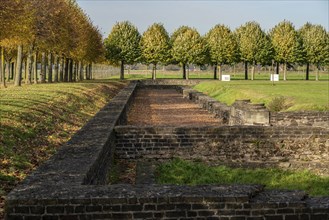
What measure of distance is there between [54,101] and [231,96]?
1630 centimetres

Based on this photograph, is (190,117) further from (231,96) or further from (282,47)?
(282,47)

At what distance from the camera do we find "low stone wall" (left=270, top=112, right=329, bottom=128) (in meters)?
17.1

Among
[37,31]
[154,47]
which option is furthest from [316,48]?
[37,31]

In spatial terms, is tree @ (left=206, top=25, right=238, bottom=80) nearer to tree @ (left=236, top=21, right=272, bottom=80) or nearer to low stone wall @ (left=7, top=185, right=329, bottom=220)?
tree @ (left=236, top=21, right=272, bottom=80)

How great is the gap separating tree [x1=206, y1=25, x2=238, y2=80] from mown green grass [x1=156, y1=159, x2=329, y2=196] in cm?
6703

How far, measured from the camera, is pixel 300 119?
17.4m

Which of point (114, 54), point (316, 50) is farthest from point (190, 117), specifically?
point (316, 50)

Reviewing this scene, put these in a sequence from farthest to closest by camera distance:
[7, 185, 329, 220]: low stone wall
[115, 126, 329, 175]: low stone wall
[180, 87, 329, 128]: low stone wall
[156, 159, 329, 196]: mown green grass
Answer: [180, 87, 329, 128]: low stone wall < [115, 126, 329, 175]: low stone wall < [156, 159, 329, 196]: mown green grass < [7, 185, 329, 220]: low stone wall

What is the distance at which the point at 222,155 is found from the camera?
12.7m

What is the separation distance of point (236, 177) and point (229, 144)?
53.0 inches

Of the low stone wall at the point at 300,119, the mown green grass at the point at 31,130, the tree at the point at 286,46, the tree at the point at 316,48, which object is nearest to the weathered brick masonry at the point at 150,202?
the mown green grass at the point at 31,130

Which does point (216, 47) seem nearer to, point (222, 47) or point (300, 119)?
point (222, 47)

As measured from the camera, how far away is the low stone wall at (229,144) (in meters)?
12.7

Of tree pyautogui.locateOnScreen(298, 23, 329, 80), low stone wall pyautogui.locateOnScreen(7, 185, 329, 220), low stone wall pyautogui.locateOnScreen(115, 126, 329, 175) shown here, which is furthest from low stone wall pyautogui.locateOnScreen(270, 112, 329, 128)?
tree pyautogui.locateOnScreen(298, 23, 329, 80)
